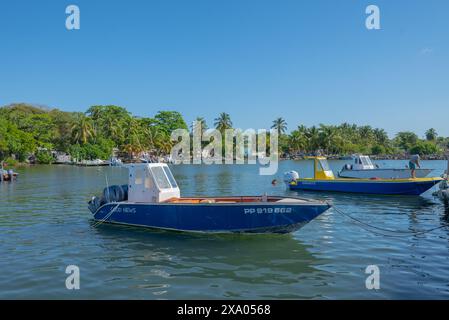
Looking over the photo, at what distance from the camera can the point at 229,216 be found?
15117mm

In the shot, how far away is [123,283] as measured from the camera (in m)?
11.0

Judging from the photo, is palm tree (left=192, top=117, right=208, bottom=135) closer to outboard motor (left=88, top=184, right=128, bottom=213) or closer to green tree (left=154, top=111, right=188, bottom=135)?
green tree (left=154, top=111, right=188, bottom=135)

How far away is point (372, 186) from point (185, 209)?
20523 mm

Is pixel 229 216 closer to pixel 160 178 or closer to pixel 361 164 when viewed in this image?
pixel 160 178

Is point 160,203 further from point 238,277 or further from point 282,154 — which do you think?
point 282,154

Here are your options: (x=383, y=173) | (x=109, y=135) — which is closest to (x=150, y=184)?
(x=383, y=173)

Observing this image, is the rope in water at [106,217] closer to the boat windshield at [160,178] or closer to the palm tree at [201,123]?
the boat windshield at [160,178]

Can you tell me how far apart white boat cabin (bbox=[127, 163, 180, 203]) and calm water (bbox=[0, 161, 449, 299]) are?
1584 mm

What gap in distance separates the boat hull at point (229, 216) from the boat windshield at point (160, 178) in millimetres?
1359

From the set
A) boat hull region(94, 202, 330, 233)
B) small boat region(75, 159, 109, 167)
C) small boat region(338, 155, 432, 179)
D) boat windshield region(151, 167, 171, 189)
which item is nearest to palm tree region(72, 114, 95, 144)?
small boat region(75, 159, 109, 167)

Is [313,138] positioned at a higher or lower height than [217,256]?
higher

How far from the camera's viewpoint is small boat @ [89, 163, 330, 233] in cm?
1472

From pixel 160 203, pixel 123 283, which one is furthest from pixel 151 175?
pixel 123 283

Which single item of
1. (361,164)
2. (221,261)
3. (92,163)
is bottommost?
(221,261)
